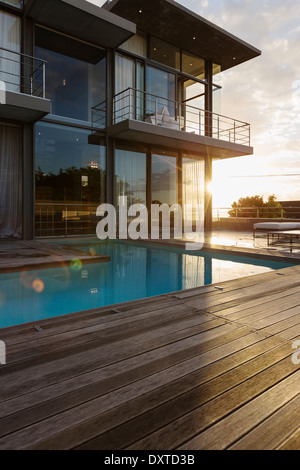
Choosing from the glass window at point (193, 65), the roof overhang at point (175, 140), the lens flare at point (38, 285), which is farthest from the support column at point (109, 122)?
the lens flare at point (38, 285)

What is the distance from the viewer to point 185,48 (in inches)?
318

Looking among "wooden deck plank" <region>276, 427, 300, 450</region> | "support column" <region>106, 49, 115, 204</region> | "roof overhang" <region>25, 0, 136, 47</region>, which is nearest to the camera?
"wooden deck plank" <region>276, 427, 300, 450</region>

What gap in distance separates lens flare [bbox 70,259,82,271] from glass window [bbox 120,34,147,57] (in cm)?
554

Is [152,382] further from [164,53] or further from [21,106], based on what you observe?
[164,53]

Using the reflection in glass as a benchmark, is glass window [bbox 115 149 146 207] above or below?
below

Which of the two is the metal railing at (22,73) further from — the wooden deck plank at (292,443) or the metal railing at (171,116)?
the wooden deck plank at (292,443)

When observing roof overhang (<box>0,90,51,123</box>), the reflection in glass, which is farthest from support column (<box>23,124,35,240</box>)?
the reflection in glass

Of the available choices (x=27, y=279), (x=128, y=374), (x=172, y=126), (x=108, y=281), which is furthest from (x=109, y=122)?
(x=128, y=374)

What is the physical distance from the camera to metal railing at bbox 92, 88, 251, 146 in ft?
23.2

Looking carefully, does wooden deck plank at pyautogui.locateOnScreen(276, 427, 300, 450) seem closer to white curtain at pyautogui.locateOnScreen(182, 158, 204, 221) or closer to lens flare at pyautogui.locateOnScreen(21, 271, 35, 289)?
lens flare at pyautogui.locateOnScreen(21, 271, 35, 289)

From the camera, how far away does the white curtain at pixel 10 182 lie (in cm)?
574
